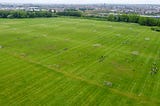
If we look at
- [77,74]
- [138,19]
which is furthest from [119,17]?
[77,74]

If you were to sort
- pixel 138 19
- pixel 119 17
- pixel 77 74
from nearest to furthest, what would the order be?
pixel 77 74
pixel 138 19
pixel 119 17

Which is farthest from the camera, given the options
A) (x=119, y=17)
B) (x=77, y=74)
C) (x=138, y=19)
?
(x=119, y=17)

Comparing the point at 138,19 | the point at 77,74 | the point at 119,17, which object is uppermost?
the point at 119,17

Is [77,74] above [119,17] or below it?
below

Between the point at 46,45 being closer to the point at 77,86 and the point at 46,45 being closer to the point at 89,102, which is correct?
the point at 77,86

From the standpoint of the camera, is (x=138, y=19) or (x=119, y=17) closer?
(x=138, y=19)

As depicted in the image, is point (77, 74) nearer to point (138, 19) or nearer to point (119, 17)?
point (138, 19)

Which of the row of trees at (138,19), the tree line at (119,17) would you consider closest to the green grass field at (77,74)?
the row of trees at (138,19)

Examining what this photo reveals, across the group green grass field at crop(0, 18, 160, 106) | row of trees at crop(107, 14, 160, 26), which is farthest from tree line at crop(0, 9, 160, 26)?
green grass field at crop(0, 18, 160, 106)
